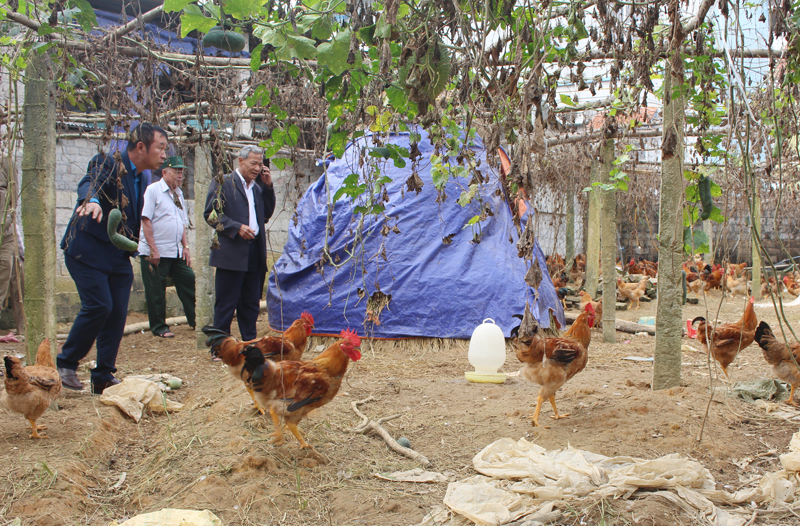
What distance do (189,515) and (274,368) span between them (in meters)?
0.92

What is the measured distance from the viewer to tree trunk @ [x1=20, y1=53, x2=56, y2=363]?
3213mm

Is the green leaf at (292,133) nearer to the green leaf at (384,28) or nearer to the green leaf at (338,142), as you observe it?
the green leaf at (338,142)

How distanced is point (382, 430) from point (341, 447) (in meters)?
0.30

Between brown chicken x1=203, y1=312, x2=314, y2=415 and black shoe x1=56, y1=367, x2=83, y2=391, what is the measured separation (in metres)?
1.05

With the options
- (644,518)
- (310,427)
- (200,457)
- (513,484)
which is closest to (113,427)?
(200,457)

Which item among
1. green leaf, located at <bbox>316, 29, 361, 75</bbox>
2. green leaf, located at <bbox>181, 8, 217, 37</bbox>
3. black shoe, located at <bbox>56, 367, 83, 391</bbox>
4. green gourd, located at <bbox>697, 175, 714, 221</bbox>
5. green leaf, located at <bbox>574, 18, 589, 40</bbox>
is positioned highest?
green leaf, located at <bbox>574, 18, 589, 40</bbox>

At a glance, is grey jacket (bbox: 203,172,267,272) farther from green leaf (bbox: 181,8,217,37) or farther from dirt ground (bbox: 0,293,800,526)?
green leaf (bbox: 181,8,217,37)

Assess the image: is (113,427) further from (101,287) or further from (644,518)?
(644,518)

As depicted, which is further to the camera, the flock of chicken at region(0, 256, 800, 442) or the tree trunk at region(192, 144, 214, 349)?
the tree trunk at region(192, 144, 214, 349)

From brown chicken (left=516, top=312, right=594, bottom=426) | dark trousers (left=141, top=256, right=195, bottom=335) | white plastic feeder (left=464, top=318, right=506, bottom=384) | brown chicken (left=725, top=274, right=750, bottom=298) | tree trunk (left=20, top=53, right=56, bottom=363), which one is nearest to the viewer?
tree trunk (left=20, top=53, right=56, bottom=363)

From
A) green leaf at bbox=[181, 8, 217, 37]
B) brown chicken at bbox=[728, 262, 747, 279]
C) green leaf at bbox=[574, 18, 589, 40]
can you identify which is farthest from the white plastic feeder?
brown chicken at bbox=[728, 262, 747, 279]

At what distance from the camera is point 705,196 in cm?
338

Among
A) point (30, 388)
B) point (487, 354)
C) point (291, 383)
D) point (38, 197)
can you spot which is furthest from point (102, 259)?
point (487, 354)

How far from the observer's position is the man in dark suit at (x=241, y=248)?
5027mm
